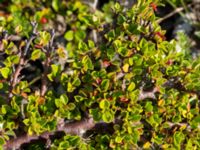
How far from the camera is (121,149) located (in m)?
2.59

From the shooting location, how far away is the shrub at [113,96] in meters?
2.57

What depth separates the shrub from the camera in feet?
8.42

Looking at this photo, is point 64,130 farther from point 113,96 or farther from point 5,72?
point 5,72

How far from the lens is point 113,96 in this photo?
8.47ft

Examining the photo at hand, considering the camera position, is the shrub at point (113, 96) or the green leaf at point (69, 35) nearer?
the shrub at point (113, 96)

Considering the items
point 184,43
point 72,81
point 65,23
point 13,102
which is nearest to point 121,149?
point 72,81

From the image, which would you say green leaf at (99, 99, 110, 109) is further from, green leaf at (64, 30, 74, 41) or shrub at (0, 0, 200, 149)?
green leaf at (64, 30, 74, 41)

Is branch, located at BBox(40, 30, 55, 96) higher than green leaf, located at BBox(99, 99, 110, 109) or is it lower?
higher

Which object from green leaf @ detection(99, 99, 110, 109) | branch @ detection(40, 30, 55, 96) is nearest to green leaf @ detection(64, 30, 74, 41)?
branch @ detection(40, 30, 55, 96)

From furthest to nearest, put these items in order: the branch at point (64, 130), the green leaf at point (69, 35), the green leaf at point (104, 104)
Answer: the green leaf at point (69, 35), the branch at point (64, 130), the green leaf at point (104, 104)

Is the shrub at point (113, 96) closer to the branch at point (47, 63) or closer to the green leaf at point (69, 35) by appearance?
the branch at point (47, 63)

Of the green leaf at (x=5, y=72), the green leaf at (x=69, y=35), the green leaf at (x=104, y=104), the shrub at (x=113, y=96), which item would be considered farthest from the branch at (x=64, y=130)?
the green leaf at (x=69, y=35)

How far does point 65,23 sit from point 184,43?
1.12m

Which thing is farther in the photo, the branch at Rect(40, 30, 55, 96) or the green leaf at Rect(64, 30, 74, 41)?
the green leaf at Rect(64, 30, 74, 41)
